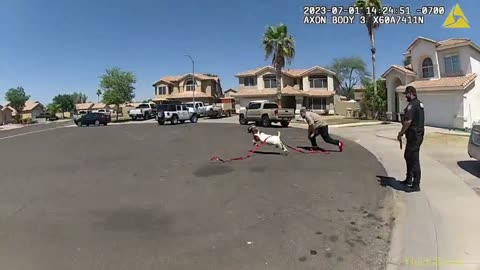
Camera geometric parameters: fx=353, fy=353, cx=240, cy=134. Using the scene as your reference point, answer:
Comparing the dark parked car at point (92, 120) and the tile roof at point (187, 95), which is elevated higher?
the tile roof at point (187, 95)

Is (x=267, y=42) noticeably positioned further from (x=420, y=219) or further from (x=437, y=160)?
(x=420, y=219)

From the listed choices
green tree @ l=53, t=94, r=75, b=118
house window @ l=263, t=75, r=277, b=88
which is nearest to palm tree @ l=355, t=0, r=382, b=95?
house window @ l=263, t=75, r=277, b=88

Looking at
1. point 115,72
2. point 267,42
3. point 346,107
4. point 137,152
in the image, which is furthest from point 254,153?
point 115,72

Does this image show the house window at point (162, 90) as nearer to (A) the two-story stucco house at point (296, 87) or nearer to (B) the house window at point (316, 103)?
(A) the two-story stucco house at point (296, 87)

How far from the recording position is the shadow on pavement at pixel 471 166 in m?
8.49

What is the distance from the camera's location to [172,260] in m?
4.25

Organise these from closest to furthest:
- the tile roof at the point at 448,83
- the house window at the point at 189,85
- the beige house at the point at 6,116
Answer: the tile roof at the point at 448,83 → the house window at the point at 189,85 → the beige house at the point at 6,116

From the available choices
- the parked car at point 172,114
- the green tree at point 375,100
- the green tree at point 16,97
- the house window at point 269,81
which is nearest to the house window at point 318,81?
the house window at point 269,81

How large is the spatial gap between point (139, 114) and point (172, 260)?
45.7 meters

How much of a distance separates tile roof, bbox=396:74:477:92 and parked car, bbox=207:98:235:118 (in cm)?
2566

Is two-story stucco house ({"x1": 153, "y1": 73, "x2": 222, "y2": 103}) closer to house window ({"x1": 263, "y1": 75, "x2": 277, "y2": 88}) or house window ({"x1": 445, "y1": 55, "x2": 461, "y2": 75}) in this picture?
house window ({"x1": 263, "y1": 75, "x2": 277, "y2": 88})

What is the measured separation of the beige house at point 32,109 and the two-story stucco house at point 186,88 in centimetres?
5093

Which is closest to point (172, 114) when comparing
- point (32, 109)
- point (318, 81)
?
point (318, 81)

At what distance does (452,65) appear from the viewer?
2467 cm
